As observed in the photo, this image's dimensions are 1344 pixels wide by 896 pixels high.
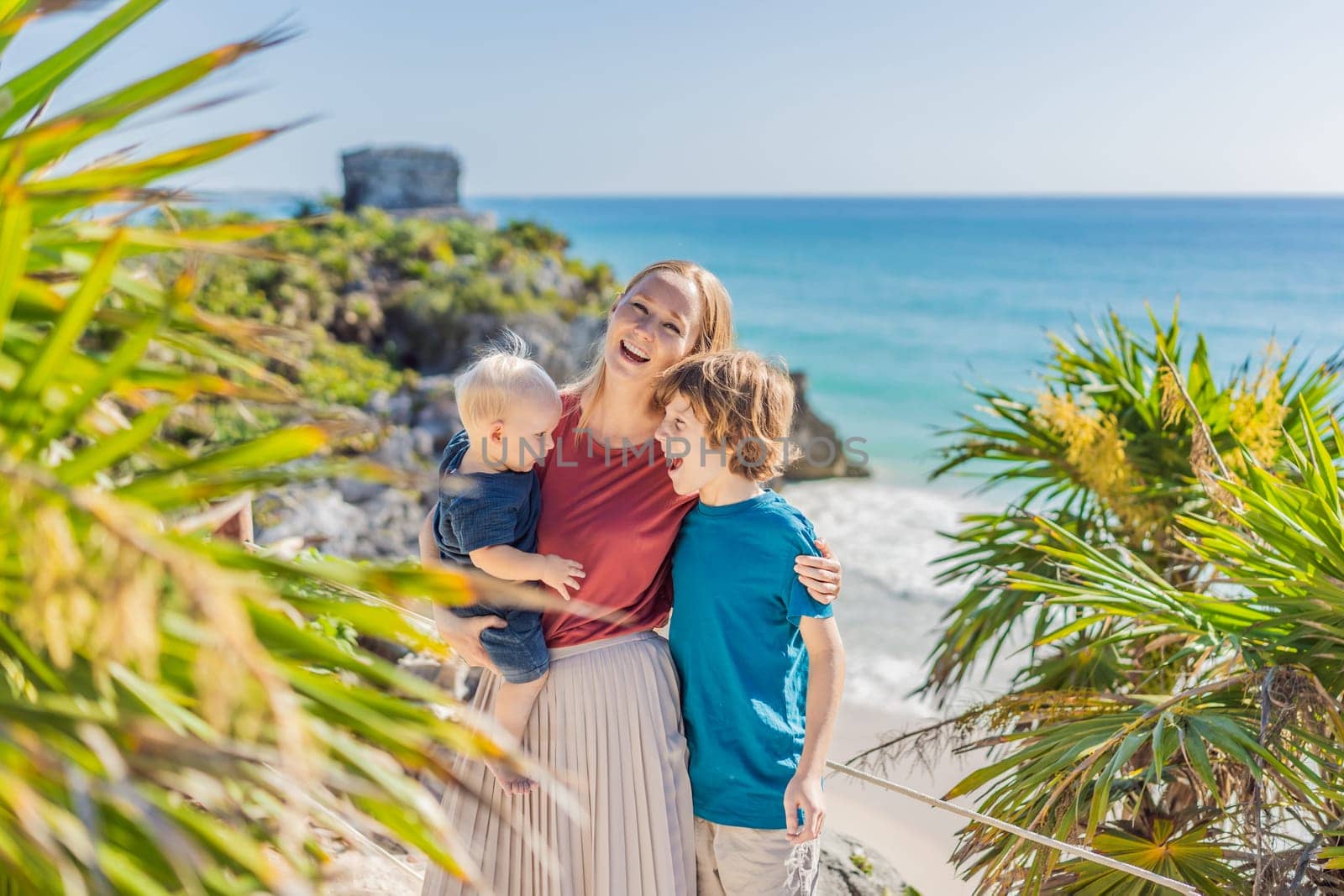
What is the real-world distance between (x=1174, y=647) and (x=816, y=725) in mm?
1924

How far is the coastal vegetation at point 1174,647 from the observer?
2.54 meters

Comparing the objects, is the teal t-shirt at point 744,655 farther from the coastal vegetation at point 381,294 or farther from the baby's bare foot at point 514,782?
the coastal vegetation at point 381,294

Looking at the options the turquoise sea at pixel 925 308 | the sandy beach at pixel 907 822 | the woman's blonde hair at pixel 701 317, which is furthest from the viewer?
the turquoise sea at pixel 925 308

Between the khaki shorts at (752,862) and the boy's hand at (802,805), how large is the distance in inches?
2.3

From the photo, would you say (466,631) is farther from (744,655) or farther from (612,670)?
(744,655)

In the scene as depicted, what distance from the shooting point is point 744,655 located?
8.06ft

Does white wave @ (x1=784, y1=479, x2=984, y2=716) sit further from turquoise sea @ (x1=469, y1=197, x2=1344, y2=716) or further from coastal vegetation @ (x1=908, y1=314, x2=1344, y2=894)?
coastal vegetation @ (x1=908, y1=314, x2=1344, y2=894)

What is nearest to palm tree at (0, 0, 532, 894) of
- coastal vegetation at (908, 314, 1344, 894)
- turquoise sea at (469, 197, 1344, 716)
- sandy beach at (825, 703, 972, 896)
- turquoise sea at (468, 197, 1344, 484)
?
coastal vegetation at (908, 314, 1344, 894)

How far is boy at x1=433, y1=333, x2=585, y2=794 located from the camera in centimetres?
241

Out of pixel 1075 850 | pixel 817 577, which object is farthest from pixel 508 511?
pixel 1075 850

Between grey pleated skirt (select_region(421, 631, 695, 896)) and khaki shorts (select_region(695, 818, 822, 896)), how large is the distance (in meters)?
0.05

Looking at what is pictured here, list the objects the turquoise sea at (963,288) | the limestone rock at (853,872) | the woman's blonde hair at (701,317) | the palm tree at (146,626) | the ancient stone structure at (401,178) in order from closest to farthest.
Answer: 1. the palm tree at (146,626)
2. the woman's blonde hair at (701,317)
3. the limestone rock at (853,872)
4. the turquoise sea at (963,288)
5. the ancient stone structure at (401,178)

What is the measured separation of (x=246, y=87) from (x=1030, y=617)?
8.60 metres

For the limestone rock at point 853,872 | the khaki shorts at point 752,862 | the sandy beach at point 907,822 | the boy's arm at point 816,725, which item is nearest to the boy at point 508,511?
the khaki shorts at point 752,862
